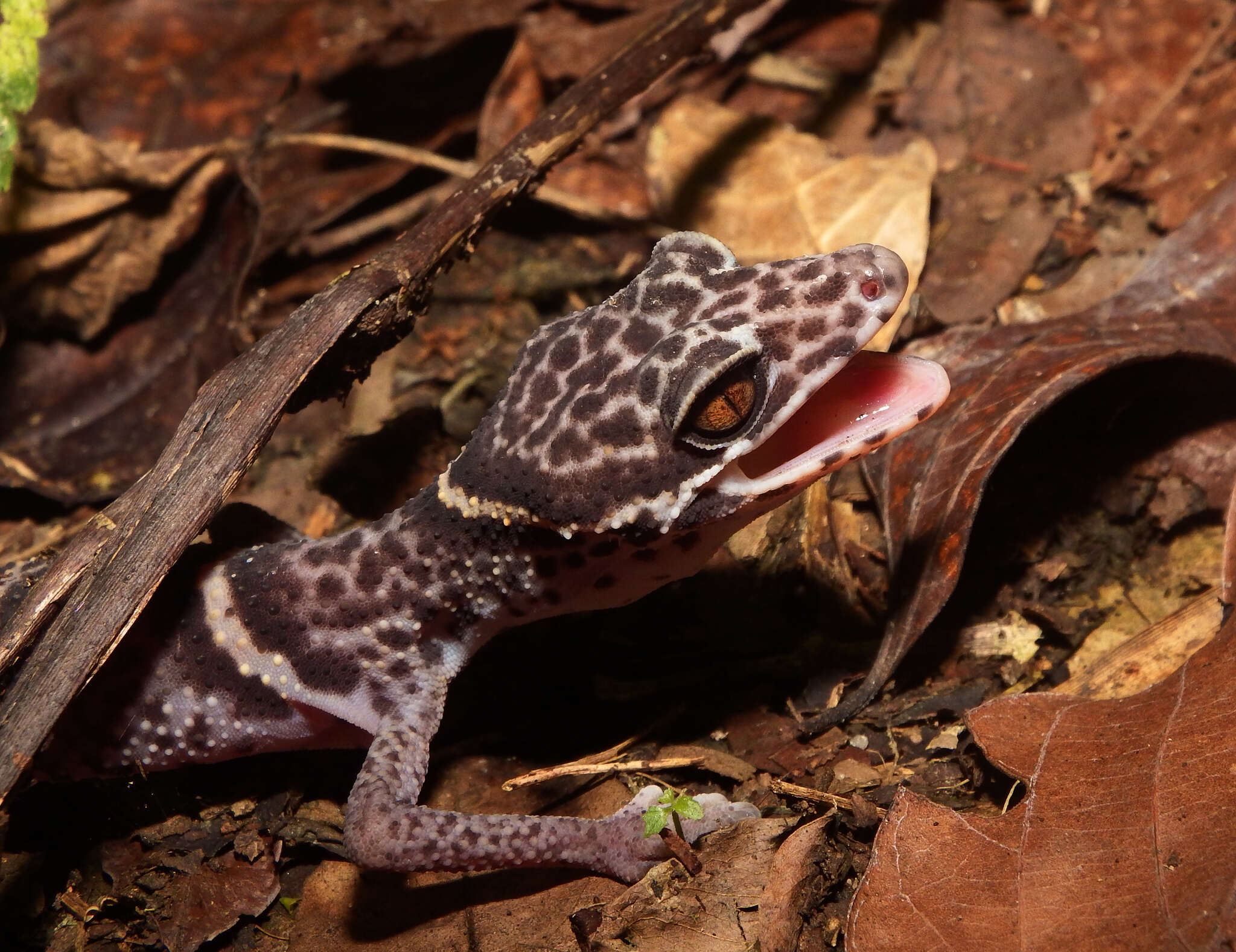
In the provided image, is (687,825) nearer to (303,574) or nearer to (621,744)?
(621,744)

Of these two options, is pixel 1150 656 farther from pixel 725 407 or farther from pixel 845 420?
pixel 725 407

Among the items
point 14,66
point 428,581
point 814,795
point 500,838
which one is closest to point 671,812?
point 814,795

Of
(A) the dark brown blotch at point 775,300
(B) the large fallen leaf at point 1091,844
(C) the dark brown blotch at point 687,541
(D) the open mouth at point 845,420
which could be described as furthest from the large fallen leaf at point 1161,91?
A: (C) the dark brown blotch at point 687,541

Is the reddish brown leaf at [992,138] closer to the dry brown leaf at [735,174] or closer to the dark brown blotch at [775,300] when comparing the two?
the dry brown leaf at [735,174]

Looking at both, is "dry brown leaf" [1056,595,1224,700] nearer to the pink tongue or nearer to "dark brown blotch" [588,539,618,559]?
the pink tongue

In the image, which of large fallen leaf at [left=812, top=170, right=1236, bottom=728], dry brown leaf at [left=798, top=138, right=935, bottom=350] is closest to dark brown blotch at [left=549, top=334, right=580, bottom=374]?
large fallen leaf at [left=812, top=170, right=1236, bottom=728]

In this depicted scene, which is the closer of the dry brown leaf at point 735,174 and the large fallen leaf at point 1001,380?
the large fallen leaf at point 1001,380
